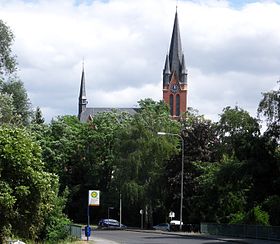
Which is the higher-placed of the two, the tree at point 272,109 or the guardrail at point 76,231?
the tree at point 272,109

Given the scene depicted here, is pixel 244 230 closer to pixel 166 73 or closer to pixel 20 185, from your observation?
pixel 20 185

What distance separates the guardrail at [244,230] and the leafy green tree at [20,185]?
1938 cm

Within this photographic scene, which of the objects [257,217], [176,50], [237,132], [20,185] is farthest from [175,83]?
[20,185]

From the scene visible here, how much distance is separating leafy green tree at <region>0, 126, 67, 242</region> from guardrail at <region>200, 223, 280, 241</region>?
19383mm

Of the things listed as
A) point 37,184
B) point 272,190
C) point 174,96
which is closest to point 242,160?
point 272,190

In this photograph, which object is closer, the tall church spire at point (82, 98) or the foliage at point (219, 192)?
the foliage at point (219, 192)

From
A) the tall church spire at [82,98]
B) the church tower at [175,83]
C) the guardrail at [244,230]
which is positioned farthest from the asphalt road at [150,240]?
the tall church spire at [82,98]

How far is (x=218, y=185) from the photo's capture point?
56.5 meters

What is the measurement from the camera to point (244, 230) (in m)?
50.7

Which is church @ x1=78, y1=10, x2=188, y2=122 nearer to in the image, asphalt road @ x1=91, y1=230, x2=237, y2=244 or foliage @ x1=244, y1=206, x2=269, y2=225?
foliage @ x1=244, y1=206, x2=269, y2=225

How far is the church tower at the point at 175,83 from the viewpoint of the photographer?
13938cm

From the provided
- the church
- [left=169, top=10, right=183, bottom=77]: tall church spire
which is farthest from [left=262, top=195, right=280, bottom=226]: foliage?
the church

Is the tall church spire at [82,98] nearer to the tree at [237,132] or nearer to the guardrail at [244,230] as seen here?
the tree at [237,132]

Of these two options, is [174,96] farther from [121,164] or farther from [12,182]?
[12,182]
